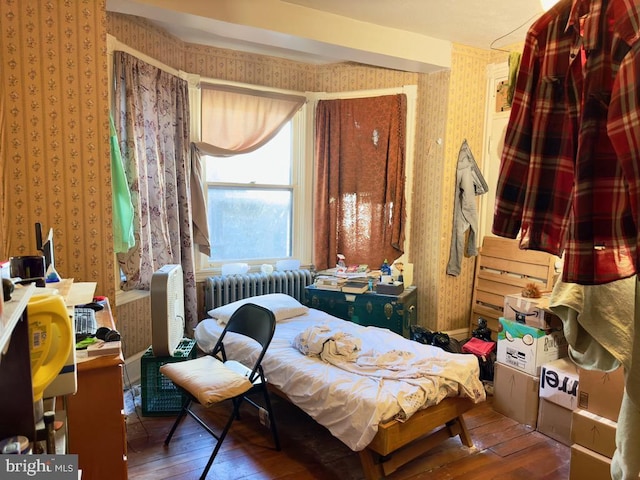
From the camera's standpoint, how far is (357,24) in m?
3.23

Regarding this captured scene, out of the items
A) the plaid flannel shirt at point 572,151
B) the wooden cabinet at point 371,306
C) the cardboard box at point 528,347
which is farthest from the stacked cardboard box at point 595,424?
the wooden cabinet at point 371,306

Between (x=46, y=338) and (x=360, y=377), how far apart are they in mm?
1680

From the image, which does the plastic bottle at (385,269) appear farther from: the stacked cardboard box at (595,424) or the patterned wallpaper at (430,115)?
the stacked cardboard box at (595,424)

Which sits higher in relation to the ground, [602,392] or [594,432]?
[602,392]

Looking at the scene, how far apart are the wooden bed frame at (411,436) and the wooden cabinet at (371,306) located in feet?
3.54

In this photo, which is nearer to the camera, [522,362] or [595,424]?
[595,424]

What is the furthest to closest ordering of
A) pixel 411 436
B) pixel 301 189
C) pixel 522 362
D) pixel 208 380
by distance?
pixel 301 189 → pixel 522 362 → pixel 208 380 → pixel 411 436

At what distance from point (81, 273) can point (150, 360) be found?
705 millimetres

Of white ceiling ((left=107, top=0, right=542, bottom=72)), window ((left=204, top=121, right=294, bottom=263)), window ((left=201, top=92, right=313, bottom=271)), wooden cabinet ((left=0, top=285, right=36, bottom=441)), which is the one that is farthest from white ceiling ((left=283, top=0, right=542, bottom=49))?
wooden cabinet ((left=0, top=285, right=36, bottom=441))

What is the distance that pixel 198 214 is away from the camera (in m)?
3.70

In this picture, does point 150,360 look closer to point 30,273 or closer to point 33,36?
point 30,273

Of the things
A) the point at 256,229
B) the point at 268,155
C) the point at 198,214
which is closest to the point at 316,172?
the point at 268,155

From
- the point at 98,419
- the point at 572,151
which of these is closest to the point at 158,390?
the point at 98,419

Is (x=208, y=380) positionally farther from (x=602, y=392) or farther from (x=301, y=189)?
(x=301, y=189)
